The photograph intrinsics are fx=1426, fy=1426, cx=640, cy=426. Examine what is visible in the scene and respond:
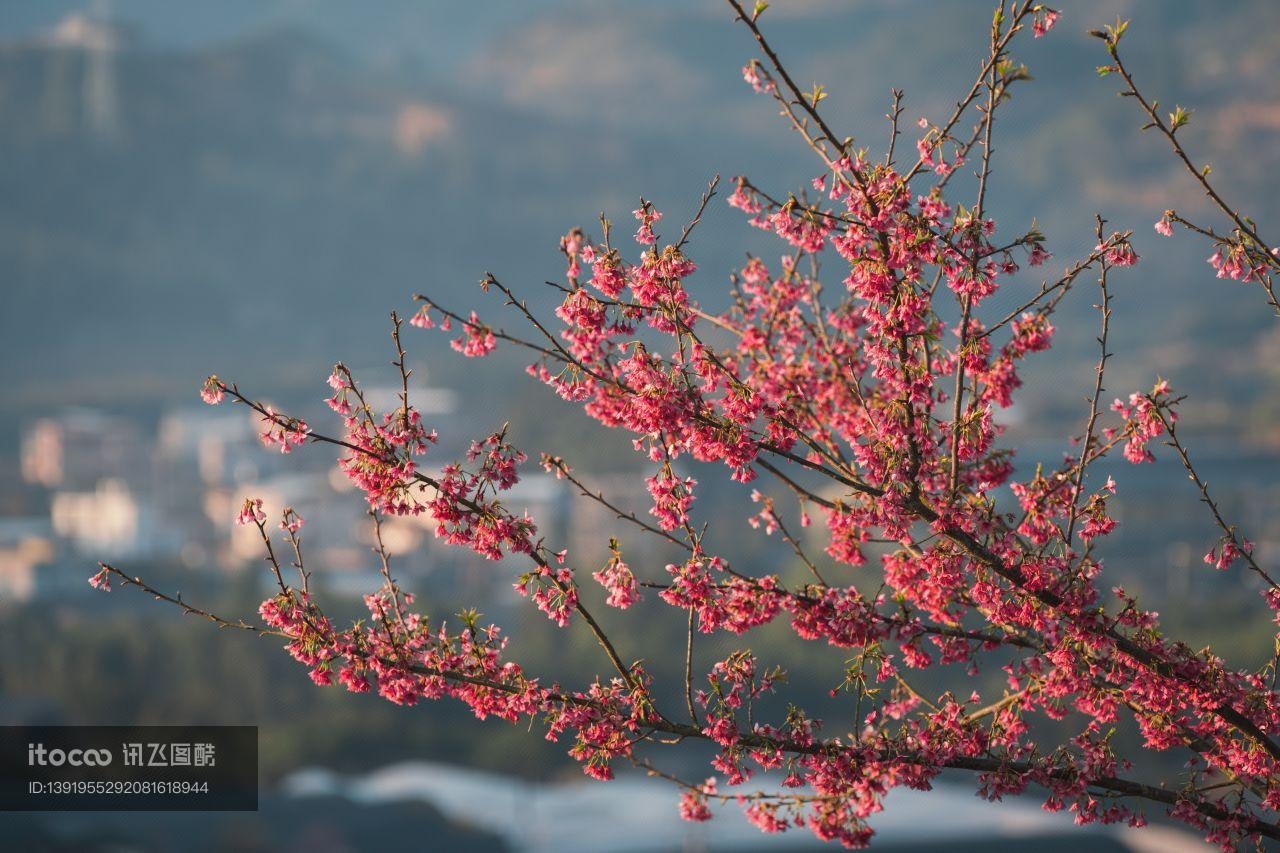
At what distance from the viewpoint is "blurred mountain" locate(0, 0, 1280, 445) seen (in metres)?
29.7

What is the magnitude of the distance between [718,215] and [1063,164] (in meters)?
7.87

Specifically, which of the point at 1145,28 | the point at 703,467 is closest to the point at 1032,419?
the point at 703,467

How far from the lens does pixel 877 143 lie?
1287 inches

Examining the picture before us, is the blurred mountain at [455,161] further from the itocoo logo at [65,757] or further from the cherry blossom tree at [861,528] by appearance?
the cherry blossom tree at [861,528]

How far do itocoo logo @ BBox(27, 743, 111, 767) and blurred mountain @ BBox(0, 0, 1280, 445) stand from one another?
15.1 meters

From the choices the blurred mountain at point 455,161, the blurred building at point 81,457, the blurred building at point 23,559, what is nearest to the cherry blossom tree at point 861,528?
the blurred building at point 23,559

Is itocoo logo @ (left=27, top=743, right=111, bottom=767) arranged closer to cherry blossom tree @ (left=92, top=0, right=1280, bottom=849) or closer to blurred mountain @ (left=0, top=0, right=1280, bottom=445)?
cherry blossom tree @ (left=92, top=0, right=1280, bottom=849)

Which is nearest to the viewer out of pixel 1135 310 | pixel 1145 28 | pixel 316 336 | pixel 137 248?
pixel 1135 310

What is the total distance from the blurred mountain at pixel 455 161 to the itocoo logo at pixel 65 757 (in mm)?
15124

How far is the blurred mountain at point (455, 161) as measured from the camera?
2969 centimetres

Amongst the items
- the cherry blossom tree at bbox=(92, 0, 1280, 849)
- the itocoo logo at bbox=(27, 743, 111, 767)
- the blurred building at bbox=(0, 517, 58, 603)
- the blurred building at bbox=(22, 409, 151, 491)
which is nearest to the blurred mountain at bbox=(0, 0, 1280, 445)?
the blurred building at bbox=(22, 409, 151, 491)

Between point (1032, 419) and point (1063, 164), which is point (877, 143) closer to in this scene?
point (1063, 164)

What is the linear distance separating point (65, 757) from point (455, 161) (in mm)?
26295

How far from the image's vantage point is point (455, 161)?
36.6 meters
